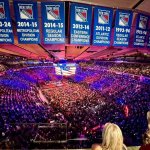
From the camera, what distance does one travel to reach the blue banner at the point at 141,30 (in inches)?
204

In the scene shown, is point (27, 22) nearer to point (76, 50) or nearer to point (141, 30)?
point (76, 50)

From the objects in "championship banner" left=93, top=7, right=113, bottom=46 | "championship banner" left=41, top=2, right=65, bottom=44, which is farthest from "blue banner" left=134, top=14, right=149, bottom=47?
"championship banner" left=41, top=2, right=65, bottom=44

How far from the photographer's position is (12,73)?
16.1 feet

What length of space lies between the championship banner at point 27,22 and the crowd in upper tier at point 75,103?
2.11 feet

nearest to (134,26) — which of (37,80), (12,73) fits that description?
(37,80)

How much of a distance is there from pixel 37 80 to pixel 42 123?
2.65ft

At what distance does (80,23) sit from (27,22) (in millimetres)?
921

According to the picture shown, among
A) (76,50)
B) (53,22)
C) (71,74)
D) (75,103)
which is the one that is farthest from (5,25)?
(75,103)

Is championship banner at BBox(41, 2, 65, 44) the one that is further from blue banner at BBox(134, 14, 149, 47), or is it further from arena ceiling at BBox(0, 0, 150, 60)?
blue banner at BBox(134, 14, 149, 47)

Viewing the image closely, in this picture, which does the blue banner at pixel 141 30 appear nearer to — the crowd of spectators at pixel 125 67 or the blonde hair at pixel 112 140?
the crowd of spectators at pixel 125 67

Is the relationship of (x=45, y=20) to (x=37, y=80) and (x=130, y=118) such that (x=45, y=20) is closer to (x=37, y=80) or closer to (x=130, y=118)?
(x=37, y=80)

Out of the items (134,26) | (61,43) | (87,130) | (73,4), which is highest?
(73,4)

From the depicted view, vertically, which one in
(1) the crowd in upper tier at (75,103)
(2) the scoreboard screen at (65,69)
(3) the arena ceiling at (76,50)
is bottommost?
(1) the crowd in upper tier at (75,103)

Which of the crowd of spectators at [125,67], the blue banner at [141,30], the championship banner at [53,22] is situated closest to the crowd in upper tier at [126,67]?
the crowd of spectators at [125,67]
